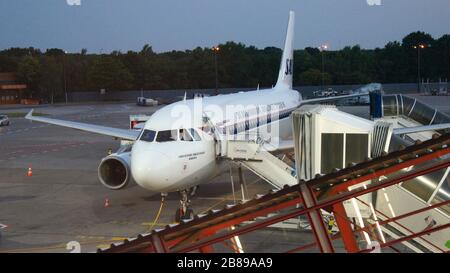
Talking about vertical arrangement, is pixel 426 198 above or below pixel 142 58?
below

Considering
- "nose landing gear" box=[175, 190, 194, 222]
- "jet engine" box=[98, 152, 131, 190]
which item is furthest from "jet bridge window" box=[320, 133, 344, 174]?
"jet engine" box=[98, 152, 131, 190]

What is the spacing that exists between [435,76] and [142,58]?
183ft

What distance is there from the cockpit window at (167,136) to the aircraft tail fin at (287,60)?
16.2 meters

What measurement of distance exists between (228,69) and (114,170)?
86.3m

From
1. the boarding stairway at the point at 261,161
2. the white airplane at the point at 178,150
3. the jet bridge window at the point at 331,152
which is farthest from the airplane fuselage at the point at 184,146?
the jet bridge window at the point at 331,152

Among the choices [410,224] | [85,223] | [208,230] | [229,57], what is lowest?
[85,223]

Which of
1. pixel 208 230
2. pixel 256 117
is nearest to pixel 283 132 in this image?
pixel 256 117

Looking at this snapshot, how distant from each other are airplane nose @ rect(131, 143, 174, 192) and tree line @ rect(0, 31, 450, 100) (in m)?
84.7

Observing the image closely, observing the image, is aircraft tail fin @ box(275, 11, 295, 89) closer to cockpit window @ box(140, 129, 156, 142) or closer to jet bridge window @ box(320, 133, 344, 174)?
cockpit window @ box(140, 129, 156, 142)

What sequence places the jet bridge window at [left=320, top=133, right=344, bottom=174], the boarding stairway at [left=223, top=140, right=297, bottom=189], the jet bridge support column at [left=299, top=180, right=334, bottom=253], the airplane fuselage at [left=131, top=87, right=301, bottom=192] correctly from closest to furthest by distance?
the jet bridge support column at [left=299, top=180, right=334, bottom=253] < the jet bridge window at [left=320, top=133, right=344, bottom=174] < the airplane fuselage at [left=131, top=87, right=301, bottom=192] < the boarding stairway at [left=223, top=140, right=297, bottom=189]

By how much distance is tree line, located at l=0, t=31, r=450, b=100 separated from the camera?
99.5 m

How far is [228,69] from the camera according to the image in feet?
339
